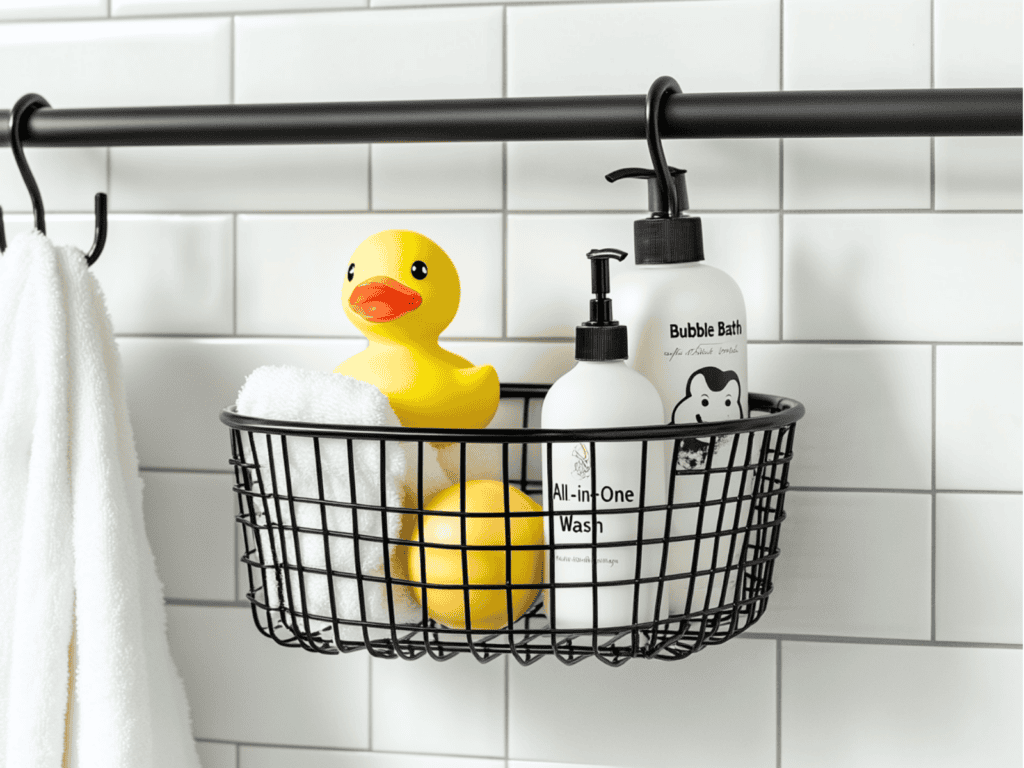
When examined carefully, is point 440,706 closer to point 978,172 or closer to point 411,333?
point 411,333

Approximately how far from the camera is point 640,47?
67cm

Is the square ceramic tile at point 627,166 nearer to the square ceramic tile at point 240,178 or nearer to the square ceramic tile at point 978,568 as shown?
the square ceramic tile at point 240,178

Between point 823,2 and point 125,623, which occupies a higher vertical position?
point 823,2

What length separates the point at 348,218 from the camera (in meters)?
0.71

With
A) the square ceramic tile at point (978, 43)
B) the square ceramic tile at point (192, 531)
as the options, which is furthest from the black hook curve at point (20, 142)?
the square ceramic tile at point (978, 43)

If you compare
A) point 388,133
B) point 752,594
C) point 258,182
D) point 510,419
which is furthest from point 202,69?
point 752,594

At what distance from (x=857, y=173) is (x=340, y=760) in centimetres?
57

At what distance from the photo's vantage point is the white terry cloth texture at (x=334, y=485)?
531 millimetres

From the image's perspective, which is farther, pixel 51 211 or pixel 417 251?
pixel 51 211

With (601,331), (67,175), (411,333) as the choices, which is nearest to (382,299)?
(411,333)

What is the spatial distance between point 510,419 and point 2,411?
34 cm

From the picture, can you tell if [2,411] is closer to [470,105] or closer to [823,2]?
[470,105]

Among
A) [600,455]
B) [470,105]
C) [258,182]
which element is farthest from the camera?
[258,182]

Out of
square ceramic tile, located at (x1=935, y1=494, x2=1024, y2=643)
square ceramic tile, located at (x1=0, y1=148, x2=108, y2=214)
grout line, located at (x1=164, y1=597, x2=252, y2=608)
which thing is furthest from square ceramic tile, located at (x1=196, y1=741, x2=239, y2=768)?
square ceramic tile, located at (x1=935, y1=494, x2=1024, y2=643)
